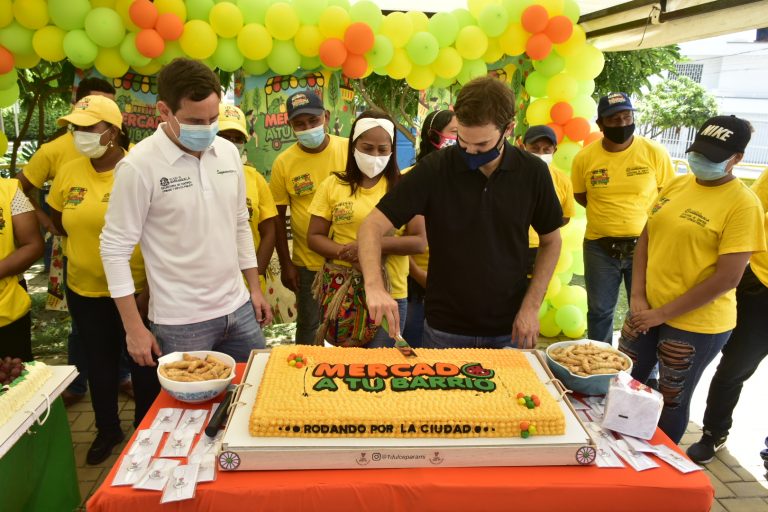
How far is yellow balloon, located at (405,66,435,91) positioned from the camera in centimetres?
522

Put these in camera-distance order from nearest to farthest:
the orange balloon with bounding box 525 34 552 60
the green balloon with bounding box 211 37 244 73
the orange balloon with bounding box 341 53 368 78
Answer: the green balloon with bounding box 211 37 244 73 → the orange balloon with bounding box 341 53 368 78 → the orange balloon with bounding box 525 34 552 60

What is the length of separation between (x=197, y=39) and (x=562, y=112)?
10.8 feet

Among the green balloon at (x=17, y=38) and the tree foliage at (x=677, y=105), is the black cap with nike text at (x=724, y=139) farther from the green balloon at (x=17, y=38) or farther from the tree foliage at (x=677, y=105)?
the tree foliage at (x=677, y=105)

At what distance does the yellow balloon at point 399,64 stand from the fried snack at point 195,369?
3800 mm

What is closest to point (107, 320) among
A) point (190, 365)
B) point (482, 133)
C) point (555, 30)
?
point (190, 365)

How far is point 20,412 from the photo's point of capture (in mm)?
1932

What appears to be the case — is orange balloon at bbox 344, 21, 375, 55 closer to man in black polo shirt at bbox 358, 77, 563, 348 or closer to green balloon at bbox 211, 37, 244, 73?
green balloon at bbox 211, 37, 244, 73

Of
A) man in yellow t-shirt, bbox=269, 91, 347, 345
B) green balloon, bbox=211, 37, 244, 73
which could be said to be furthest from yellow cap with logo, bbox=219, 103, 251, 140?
green balloon, bbox=211, 37, 244, 73

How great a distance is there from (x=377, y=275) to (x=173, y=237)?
0.83 m

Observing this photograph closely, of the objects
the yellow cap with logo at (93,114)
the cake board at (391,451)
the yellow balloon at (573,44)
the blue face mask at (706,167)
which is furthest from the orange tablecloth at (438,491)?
the yellow balloon at (573,44)

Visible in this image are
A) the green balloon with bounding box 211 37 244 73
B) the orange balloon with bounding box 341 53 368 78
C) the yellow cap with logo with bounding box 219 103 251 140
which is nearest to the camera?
the yellow cap with logo with bounding box 219 103 251 140

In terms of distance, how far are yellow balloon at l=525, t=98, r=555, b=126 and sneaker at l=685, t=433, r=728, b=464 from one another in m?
3.15

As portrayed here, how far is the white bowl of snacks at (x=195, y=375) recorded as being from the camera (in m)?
1.79

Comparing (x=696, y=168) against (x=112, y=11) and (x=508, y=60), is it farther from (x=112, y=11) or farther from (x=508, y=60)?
(x=112, y=11)
